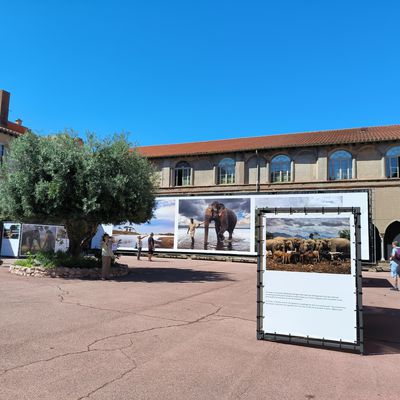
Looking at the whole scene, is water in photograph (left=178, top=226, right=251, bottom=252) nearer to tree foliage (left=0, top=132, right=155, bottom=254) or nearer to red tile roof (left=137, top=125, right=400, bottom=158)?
red tile roof (left=137, top=125, right=400, bottom=158)

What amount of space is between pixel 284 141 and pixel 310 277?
102 ft

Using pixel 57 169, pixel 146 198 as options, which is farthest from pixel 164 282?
pixel 57 169

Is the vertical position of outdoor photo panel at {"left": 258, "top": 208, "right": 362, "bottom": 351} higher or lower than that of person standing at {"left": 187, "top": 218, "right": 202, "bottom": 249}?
lower

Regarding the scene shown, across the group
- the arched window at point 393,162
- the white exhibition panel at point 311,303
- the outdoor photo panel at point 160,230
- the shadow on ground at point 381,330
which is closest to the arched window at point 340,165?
the arched window at point 393,162

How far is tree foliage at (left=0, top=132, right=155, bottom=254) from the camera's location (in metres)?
14.8

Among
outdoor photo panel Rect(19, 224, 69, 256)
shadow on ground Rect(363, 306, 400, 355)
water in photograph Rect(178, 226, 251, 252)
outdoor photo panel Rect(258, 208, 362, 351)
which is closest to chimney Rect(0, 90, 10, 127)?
outdoor photo panel Rect(19, 224, 69, 256)

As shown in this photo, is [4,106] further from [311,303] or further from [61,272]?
[311,303]

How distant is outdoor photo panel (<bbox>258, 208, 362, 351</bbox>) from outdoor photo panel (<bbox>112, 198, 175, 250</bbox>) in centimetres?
2654

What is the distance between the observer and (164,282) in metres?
14.2

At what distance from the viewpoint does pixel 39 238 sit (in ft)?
77.4

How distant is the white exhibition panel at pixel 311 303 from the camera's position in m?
6.15

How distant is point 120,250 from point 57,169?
2050cm

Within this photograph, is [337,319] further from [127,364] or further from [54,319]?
[54,319]

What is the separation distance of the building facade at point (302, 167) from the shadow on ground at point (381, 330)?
19526 millimetres
